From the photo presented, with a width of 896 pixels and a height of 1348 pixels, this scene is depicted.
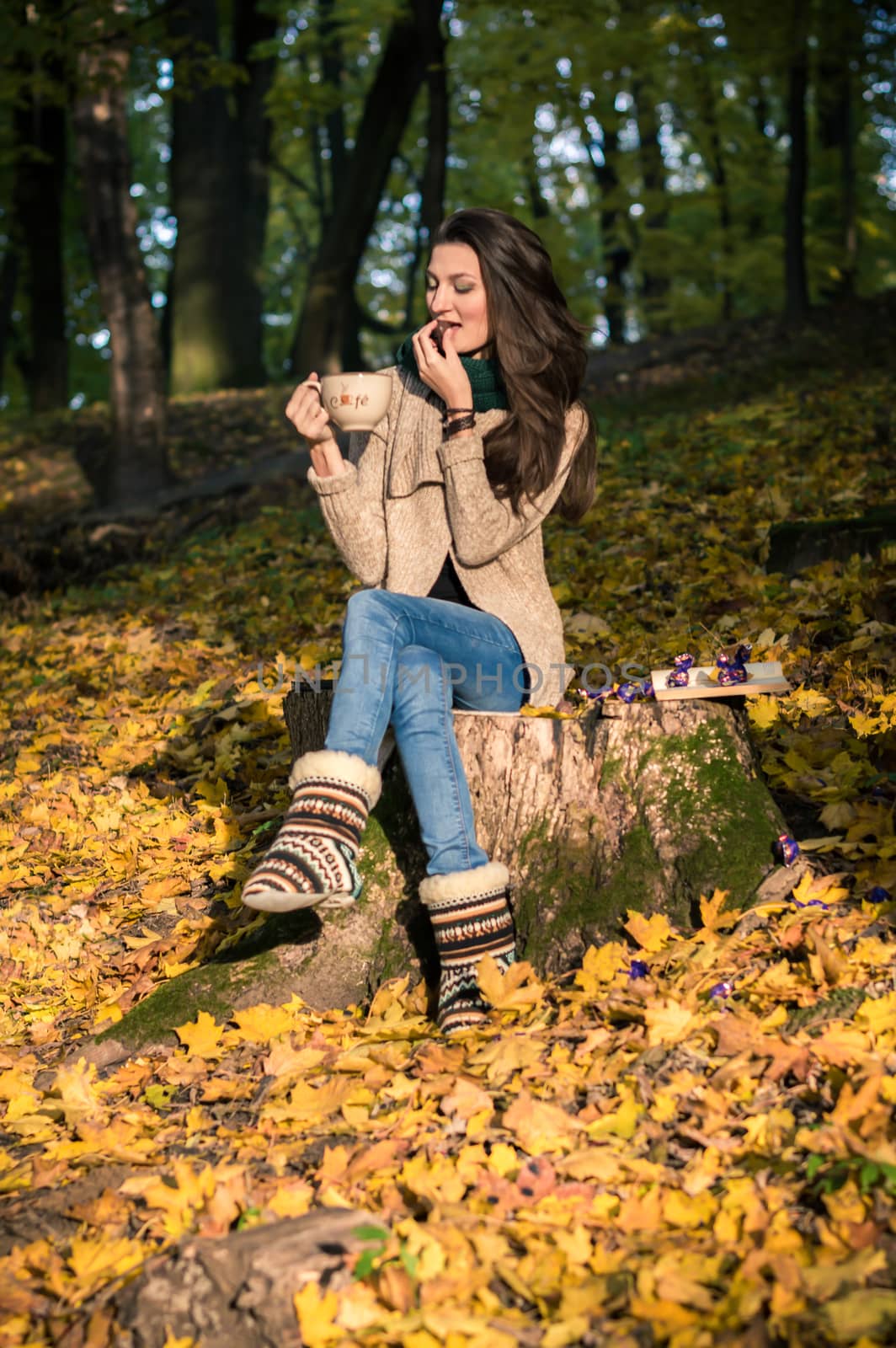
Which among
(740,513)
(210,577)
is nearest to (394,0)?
(210,577)

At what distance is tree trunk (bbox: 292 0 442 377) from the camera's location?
1266cm

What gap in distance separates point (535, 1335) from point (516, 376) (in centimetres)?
247

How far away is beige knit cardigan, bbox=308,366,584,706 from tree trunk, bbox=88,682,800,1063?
0.37 meters

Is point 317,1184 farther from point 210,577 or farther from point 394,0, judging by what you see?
point 394,0

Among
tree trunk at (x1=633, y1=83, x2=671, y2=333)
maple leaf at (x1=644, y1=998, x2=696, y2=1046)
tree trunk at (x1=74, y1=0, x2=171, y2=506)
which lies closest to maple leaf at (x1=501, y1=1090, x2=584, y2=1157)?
maple leaf at (x1=644, y1=998, x2=696, y2=1046)

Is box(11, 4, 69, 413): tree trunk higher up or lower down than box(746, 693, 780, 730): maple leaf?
higher up

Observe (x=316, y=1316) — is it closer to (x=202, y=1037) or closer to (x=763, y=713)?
(x=202, y=1037)

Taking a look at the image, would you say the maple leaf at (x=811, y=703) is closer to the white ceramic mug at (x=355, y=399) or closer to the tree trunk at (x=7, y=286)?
the white ceramic mug at (x=355, y=399)

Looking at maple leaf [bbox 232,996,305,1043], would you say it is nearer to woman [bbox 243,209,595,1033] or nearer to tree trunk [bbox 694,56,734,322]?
woman [bbox 243,209,595,1033]

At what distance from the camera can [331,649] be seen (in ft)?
18.6

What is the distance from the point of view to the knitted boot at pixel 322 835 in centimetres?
271

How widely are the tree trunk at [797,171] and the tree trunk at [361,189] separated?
3922 mm

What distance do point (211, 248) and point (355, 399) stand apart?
46.9ft

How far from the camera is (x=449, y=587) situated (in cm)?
355
